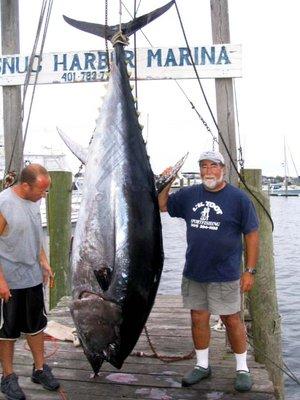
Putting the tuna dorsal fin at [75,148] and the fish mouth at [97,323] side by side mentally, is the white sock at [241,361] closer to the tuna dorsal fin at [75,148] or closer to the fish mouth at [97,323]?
the fish mouth at [97,323]

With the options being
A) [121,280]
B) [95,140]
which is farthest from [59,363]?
[95,140]

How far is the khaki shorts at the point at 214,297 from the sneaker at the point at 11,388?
115cm

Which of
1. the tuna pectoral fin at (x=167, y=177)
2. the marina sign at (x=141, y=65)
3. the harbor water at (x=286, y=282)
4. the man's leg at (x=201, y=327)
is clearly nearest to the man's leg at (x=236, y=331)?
the man's leg at (x=201, y=327)

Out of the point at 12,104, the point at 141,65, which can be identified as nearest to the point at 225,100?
the point at 141,65

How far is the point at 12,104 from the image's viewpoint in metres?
4.25

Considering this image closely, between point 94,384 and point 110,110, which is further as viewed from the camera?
point 94,384

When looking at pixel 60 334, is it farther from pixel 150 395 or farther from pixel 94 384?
pixel 150 395

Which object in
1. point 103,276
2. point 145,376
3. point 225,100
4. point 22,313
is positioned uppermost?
point 225,100

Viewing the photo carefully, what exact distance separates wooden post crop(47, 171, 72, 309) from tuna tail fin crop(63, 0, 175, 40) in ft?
7.57

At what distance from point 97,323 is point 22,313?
69 cm

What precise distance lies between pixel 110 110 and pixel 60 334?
220 centimetres

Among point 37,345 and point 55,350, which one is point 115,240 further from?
point 55,350

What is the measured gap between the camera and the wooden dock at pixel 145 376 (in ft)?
10.7

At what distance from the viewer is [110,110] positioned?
295cm
